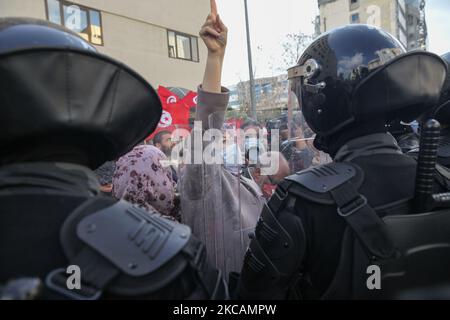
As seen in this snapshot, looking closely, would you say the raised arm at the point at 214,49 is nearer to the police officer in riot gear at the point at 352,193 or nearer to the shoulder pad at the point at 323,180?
the police officer in riot gear at the point at 352,193

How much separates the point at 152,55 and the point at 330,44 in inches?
Answer: 555

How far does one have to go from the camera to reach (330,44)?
1676 mm

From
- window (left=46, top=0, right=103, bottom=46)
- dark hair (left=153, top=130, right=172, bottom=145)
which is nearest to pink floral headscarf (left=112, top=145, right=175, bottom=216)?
dark hair (left=153, top=130, right=172, bottom=145)

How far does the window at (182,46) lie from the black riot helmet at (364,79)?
14818mm

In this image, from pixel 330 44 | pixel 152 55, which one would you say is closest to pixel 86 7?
pixel 152 55

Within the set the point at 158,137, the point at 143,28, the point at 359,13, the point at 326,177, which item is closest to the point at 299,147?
the point at 326,177

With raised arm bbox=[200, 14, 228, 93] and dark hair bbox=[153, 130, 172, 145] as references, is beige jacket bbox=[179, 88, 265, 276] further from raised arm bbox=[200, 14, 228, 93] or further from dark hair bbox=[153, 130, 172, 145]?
dark hair bbox=[153, 130, 172, 145]

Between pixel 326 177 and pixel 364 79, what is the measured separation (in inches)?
19.0

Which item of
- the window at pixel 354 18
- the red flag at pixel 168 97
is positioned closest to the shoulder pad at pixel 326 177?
the red flag at pixel 168 97

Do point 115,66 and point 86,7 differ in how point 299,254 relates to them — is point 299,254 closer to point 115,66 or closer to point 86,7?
point 115,66

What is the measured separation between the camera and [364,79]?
1553mm

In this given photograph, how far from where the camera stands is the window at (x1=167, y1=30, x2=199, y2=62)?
1572 cm

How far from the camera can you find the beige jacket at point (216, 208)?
192 centimetres

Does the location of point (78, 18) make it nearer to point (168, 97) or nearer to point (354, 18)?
point (168, 97)
